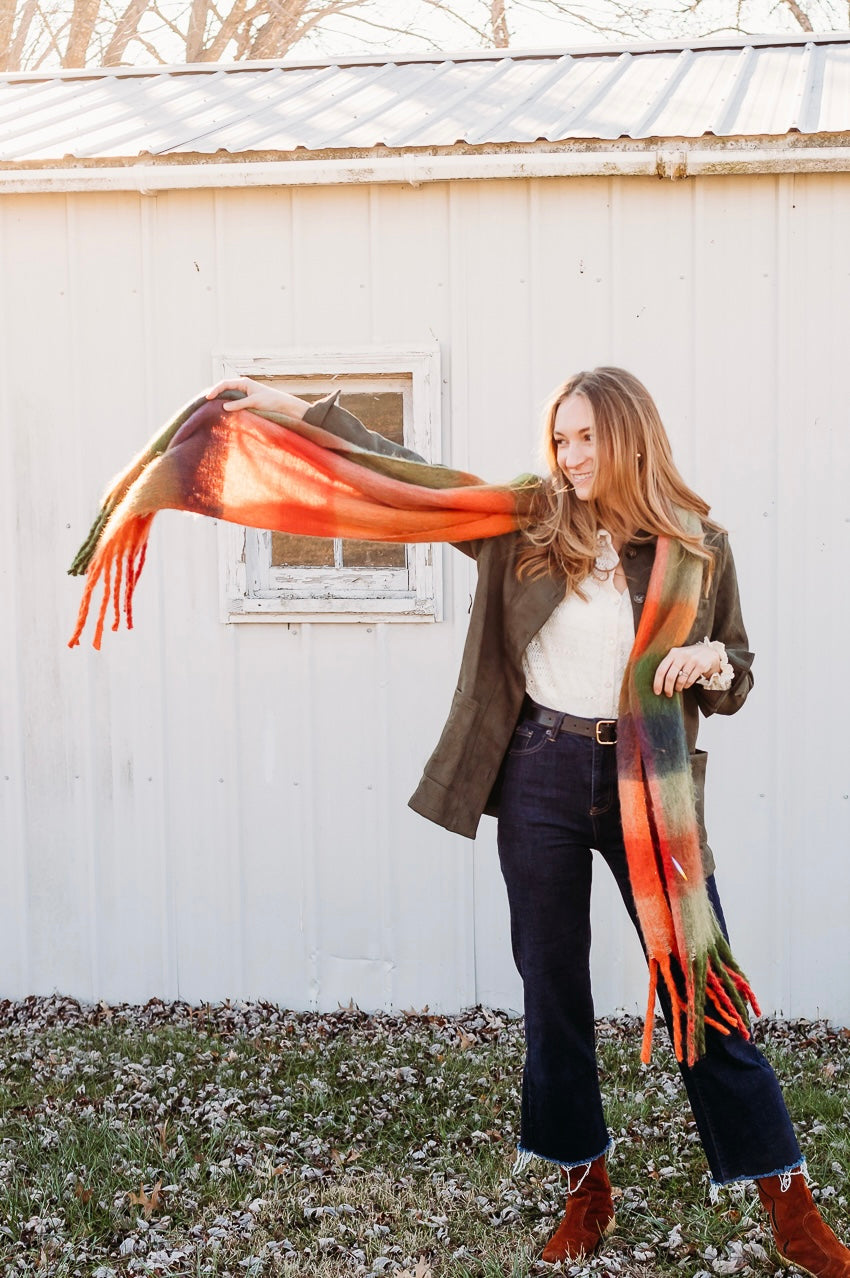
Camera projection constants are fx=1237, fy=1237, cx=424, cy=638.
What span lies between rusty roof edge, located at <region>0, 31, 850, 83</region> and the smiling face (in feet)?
12.0

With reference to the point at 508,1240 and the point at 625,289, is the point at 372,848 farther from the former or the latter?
the point at 625,289

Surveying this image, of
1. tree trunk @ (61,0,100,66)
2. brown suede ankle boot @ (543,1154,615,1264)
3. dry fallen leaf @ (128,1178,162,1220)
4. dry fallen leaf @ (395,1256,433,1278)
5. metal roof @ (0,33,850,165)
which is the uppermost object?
tree trunk @ (61,0,100,66)

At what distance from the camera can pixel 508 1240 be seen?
3191 millimetres

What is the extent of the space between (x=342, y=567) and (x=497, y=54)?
279 cm

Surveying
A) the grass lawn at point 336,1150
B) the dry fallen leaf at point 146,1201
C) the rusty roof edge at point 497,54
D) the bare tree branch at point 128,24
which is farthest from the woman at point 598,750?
the bare tree branch at point 128,24

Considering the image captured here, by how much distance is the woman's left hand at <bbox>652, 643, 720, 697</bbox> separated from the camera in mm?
2842

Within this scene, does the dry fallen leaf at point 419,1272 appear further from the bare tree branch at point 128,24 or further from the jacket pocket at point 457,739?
the bare tree branch at point 128,24

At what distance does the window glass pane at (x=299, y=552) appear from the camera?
193 inches

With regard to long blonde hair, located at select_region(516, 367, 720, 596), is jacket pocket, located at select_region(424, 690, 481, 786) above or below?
below

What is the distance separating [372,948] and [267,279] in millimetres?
2645

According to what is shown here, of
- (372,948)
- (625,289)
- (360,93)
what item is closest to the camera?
(625,289)

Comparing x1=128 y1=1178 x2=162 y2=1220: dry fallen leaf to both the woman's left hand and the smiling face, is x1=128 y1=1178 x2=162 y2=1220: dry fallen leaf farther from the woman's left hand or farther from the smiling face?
the smiling face

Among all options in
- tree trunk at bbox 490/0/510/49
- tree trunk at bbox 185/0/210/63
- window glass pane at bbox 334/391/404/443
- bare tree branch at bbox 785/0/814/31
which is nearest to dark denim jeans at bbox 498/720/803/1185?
window glass pane at bbox 334/391/404/443

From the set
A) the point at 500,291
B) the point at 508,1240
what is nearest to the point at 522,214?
the point at 500,291
